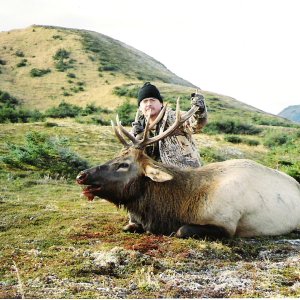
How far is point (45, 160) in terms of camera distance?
1658 cm

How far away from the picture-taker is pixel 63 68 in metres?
71.9

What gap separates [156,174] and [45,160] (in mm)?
10076

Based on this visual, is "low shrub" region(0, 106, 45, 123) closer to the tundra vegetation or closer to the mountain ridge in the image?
the tundra vegetation

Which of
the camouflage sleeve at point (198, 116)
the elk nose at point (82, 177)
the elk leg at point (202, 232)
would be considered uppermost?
the camouflage sleeve at point (198, 116)

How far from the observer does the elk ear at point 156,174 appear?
6980mm

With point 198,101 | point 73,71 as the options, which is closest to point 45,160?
point 198,101

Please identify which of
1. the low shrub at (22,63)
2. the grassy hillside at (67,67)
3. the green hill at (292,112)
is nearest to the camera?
the grassy hillside at (67,67)

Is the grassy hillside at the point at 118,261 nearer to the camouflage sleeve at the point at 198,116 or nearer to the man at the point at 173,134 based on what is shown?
the man at the point at 173,134

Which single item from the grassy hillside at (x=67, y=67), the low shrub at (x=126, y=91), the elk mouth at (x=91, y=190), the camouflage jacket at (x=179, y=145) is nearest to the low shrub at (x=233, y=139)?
the camouflage jacket at (x=179, y=145)

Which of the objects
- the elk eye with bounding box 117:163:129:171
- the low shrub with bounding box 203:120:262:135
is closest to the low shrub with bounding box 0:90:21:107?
the low shrub with bounding box 203:120:262:135

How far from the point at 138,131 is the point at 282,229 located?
112 inches

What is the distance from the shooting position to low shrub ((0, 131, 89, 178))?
1587 centimetres

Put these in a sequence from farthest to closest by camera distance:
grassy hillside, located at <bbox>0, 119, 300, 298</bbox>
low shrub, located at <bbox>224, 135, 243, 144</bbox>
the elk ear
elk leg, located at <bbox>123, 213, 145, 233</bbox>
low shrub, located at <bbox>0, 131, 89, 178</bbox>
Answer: low shrub, located at <bbox>224, 135, 243, 144</bbox> → low shrub, located at <bbox>0, 131, 89, 178</bbox> → elk leg, located at <bbox>123, 213, 145, 233</bbox> → the elk ear → grassy hillside, located at <bbox>0, 119, 300, 298</bbox>

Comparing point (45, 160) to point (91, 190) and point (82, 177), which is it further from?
Answer: point (82, 177)
